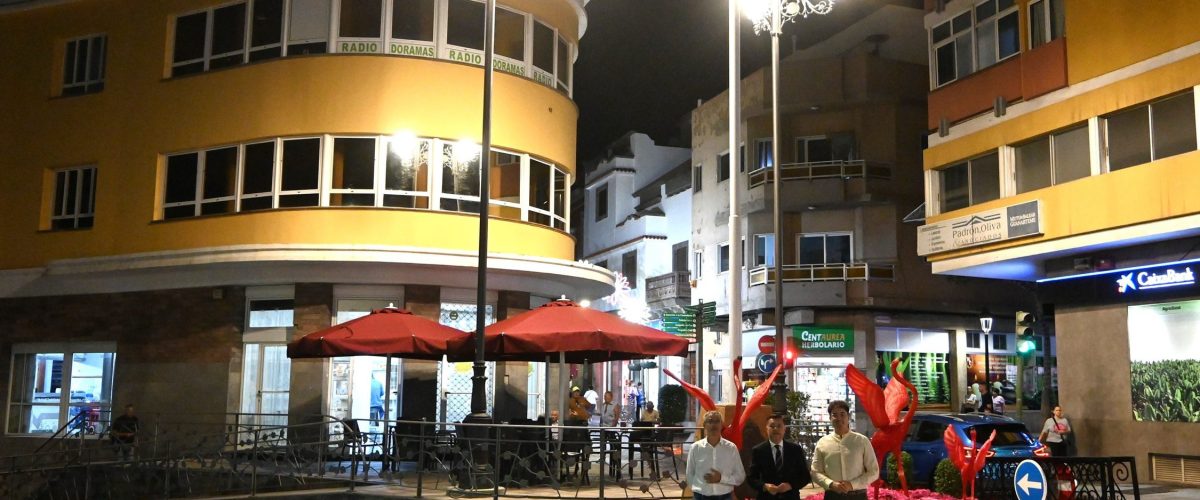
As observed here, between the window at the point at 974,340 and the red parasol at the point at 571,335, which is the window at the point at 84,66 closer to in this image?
the red parasol at the point at 571,335

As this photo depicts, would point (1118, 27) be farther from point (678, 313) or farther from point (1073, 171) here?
point (678, 313)

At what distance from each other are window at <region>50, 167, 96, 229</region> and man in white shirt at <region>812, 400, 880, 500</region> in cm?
1957

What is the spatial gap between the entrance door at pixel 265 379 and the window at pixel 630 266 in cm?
2507

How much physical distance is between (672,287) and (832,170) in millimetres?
9005

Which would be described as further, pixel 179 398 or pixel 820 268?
pixel 820 268

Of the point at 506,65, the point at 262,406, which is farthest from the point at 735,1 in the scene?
the point at 262,406

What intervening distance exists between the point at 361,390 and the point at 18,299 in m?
9.00

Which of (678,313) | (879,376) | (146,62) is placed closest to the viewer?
(146,62)

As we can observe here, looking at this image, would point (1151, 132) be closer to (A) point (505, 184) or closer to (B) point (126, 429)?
(A) point (505, 184)

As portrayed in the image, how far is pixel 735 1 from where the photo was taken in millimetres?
16219

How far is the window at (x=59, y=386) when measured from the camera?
23.2 meters

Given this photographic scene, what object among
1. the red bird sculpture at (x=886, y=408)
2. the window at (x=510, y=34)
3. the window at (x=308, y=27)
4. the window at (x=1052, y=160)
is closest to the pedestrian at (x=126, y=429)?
the window at (x=308, y=27)

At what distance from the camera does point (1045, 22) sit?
2169 centimetres

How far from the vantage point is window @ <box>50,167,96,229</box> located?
2364cm
